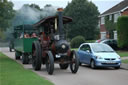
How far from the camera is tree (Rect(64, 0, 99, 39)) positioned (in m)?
65.1

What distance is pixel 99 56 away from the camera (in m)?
17.1

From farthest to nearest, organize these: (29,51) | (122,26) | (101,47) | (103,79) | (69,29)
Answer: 1. (69,29)
2. (122,26)
3. (29,51)
4. (101,47)
5. (103,79)

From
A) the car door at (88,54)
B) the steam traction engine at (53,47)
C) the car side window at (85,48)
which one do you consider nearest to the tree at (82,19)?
the car side window at (85,48)

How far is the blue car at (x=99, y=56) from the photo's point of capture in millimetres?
16909

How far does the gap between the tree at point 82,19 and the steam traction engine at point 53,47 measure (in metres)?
47.9

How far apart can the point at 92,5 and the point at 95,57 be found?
52.3 m

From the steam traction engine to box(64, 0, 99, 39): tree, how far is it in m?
47.9

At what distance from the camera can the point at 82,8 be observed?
6650 cm

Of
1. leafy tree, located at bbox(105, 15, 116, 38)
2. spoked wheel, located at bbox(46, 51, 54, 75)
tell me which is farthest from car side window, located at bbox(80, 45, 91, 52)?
leafy tree, located at bbox(105, 15, 116, 38)

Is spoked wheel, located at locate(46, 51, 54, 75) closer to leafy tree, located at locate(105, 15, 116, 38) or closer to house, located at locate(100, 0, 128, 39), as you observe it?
house, located at locate(100, 0, 128, 39)

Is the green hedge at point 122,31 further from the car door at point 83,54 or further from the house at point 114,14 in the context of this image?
the car door at point 83,54

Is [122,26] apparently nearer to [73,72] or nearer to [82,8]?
[73,72]

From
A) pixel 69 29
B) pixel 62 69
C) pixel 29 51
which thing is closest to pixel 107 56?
pixel 62 69

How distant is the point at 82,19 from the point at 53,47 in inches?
2013
